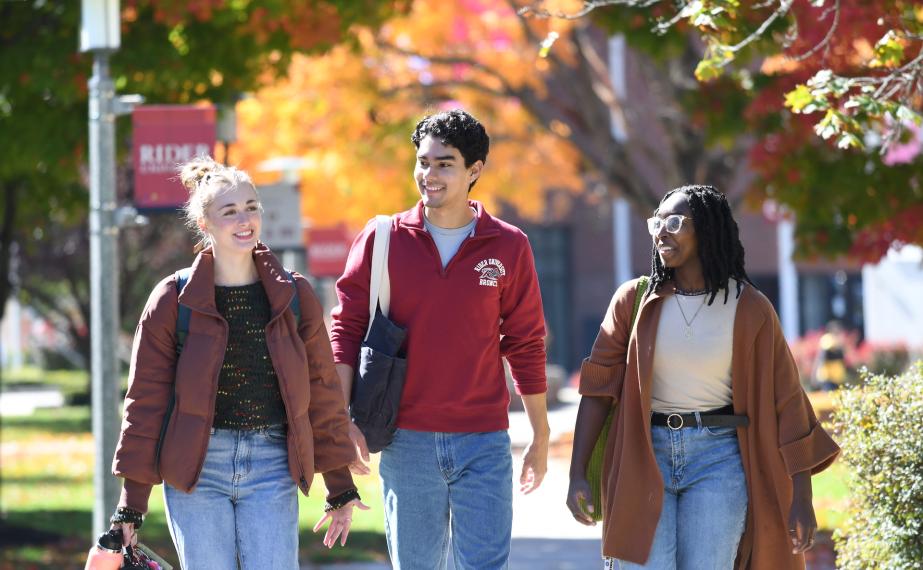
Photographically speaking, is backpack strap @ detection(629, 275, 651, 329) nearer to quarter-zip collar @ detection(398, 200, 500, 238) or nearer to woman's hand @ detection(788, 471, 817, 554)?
quarter-zip collar @ detection(398, 200, 500, 238)

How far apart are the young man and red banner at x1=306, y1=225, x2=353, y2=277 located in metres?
15.5

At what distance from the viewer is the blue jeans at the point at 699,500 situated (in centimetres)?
483

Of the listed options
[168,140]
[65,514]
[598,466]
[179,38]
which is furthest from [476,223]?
[65,514]

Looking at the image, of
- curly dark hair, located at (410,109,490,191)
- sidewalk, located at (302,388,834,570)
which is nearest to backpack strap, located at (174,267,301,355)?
curly dark hair, located at (410,109,490,191)

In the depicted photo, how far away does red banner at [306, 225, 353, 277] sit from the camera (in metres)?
21.0

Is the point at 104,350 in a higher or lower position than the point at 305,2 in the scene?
lower

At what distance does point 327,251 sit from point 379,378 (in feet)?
52.8

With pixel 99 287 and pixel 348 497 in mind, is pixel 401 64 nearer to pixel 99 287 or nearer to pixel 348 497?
pixel 99 287

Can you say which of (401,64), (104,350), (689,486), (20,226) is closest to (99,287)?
(104,350)

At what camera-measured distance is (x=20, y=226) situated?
15.1 meters

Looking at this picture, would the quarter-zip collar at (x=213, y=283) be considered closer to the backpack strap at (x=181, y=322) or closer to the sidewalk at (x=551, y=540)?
the backpack strap at (x=181, y=322)

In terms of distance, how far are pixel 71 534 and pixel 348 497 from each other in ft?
25.3

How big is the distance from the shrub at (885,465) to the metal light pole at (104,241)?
403 centimetres

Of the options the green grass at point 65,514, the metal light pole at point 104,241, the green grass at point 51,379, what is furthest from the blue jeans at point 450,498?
the green grass at point 51,379
